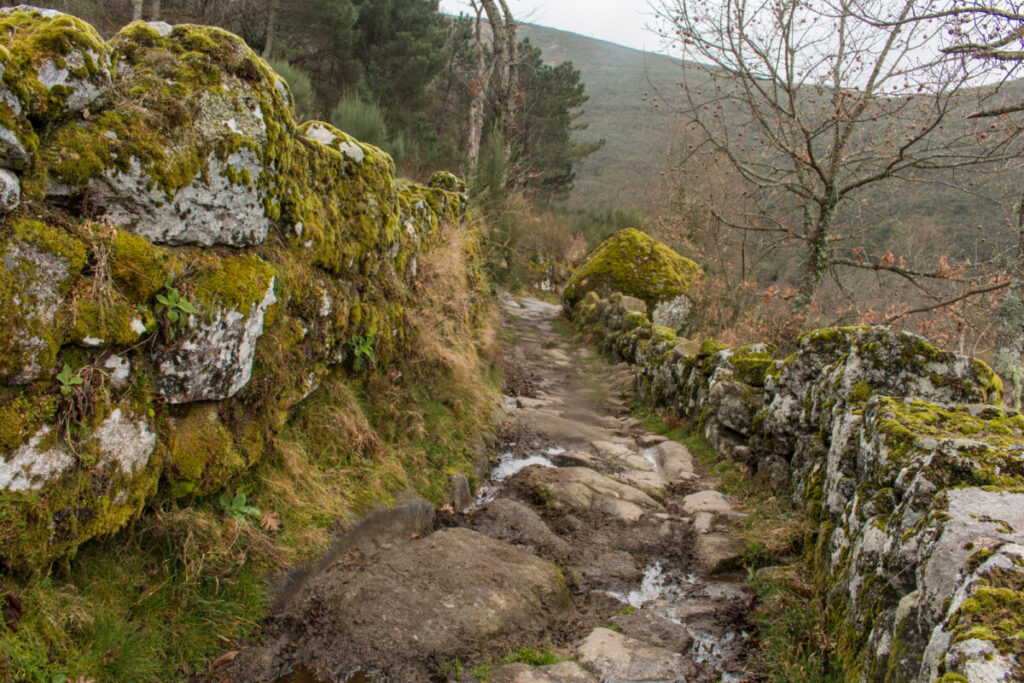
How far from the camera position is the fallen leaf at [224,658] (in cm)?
270

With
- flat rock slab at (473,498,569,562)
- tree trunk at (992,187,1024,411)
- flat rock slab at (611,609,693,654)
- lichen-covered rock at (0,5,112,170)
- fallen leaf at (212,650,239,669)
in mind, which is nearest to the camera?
lichen-covered rock at (0,5,112,170)

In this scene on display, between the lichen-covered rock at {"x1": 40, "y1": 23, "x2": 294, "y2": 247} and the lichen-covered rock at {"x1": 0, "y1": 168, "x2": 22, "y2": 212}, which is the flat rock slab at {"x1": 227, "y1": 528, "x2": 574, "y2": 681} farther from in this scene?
the lichen-covered rock at {"x1": 0, "y1": 168, "x2": 22, "y2": 212}

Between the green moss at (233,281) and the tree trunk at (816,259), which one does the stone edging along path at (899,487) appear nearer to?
the tree trunk at (816,259)

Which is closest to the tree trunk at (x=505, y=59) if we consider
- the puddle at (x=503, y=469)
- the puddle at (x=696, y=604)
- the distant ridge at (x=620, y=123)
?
the distant ridge at (x=620, y=123)

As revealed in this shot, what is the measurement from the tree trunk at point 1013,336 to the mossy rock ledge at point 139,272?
6528 millimetres

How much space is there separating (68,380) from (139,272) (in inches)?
24.2

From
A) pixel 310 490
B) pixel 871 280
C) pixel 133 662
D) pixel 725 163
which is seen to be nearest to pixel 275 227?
pixel 310 490

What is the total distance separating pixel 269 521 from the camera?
132 inches

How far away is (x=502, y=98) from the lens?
49.5 ft

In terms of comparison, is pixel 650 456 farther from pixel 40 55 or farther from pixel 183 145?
pixel 40 55

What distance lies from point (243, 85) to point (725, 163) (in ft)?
67.3

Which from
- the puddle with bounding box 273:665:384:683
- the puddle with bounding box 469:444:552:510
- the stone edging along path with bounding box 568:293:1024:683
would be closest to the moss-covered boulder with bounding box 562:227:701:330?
the stone edging along path with bounding box 568:293:1024:683

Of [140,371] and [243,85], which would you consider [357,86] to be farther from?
[140,371]

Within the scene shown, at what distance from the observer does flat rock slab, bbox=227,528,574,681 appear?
2885mm
